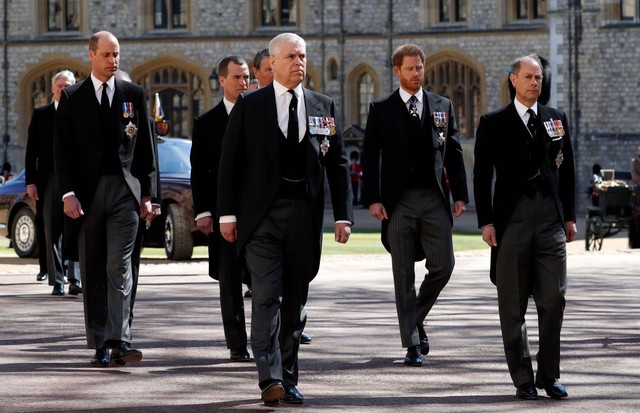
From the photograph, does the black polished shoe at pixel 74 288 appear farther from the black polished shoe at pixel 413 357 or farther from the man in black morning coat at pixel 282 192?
the man in black morning coat at pixel 282 192

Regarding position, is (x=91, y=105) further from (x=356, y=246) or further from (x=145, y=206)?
(x=356, y=246)

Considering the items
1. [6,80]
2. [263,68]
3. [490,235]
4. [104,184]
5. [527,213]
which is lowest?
[490,235]

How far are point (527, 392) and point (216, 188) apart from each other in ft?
8.14

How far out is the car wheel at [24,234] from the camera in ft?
62.5

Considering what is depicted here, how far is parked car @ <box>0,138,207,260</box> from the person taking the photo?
18.0 m

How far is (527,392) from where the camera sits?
296 inches

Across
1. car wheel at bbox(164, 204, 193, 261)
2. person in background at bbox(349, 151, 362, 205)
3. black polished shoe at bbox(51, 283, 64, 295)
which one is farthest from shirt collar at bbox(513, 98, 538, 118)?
person in background at bbox(349, 151, 362, 205)

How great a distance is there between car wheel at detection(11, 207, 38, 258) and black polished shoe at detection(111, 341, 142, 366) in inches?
415

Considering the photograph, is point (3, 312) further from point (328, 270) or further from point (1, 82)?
point (1, 82)

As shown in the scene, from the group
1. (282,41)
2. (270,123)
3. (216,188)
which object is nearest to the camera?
(282,41)

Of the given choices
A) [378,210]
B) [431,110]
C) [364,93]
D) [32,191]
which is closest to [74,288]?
[32,191]

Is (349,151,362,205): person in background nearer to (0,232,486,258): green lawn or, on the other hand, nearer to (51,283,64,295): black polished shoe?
(0,232,486,258): green lawn

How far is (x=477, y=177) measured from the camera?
7.85 meters

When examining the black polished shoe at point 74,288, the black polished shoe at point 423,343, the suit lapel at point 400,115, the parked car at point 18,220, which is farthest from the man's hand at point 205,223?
the parked car at point 18,220
